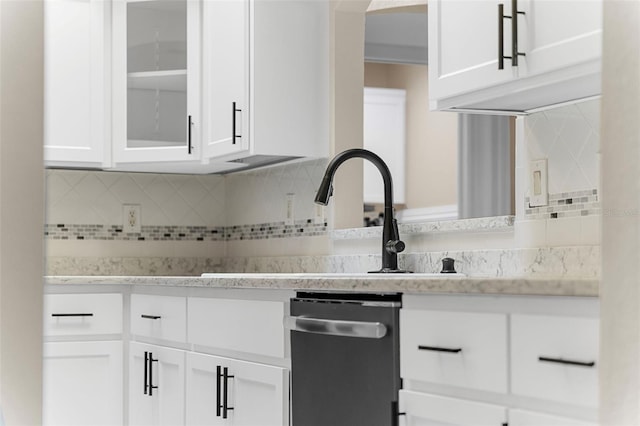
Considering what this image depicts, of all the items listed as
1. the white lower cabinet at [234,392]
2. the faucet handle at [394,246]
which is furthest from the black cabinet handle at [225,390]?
the faucet handle at [394,246]

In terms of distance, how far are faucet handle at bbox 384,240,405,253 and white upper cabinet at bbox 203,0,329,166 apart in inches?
29.1

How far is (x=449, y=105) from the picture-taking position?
2.33 meters

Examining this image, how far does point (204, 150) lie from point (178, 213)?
606mm

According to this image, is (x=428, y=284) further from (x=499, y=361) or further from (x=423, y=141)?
(x=423, y=141)

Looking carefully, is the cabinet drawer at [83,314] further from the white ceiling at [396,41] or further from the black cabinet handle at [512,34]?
the white ceiling at [396,41]

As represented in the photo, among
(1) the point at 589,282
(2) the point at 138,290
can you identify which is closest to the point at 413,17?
(2) the point at 138,290

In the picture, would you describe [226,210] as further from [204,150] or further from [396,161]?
[396,161]

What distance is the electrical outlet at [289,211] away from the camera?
3662 millimetres

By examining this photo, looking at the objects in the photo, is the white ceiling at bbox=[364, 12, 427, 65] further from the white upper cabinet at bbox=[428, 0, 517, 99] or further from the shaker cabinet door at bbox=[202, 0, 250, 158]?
the white upper cabinet at bbox=[428, 0, 517, 99]

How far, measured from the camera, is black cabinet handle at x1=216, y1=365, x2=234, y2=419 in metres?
2.55

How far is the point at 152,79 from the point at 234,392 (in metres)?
1.62

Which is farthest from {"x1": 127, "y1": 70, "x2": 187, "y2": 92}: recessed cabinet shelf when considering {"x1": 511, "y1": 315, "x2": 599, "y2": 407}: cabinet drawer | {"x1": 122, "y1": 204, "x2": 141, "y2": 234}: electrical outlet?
{"x1": 511, "y1": 315, "x2": 599, "y2": 407}: cabinet drawer
